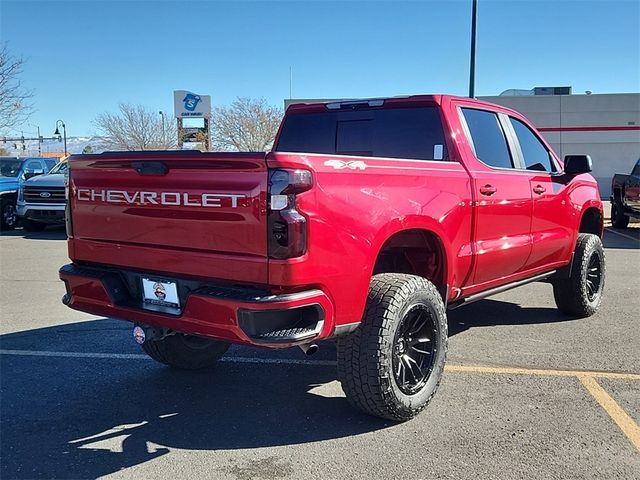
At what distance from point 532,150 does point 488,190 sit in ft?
4.43

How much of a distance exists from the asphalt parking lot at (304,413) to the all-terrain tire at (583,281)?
0.31m

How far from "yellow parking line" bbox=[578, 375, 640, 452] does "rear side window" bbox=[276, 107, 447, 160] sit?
195 centimetres

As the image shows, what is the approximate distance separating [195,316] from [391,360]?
45.4 inches

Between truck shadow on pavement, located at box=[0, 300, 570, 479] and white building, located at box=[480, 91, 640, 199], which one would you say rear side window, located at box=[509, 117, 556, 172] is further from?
white building, located at box=[480, 91, 640, 199]

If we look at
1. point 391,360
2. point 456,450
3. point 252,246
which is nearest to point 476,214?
point 391,360

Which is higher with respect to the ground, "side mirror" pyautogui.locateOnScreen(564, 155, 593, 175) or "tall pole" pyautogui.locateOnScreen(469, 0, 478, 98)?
"tall pole" pyautogui.locateOnScreen(469, 0, 478, 98)

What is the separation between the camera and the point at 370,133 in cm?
472

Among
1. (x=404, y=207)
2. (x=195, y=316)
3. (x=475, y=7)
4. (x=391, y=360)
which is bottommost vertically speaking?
(x=391, y=360)

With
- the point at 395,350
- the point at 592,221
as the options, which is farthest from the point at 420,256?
the point at 592,221

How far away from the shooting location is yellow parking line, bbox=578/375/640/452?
11.4 ft

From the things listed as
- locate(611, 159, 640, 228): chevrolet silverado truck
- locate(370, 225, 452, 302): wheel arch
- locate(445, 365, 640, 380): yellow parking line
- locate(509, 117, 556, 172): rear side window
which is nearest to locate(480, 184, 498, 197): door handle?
locate(370, 225, 452, 302): wheel arch

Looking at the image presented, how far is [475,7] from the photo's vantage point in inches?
653

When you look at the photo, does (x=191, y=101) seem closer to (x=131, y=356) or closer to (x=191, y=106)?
(x=191, y=106)

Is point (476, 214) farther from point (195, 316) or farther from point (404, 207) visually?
point (195, 316)
